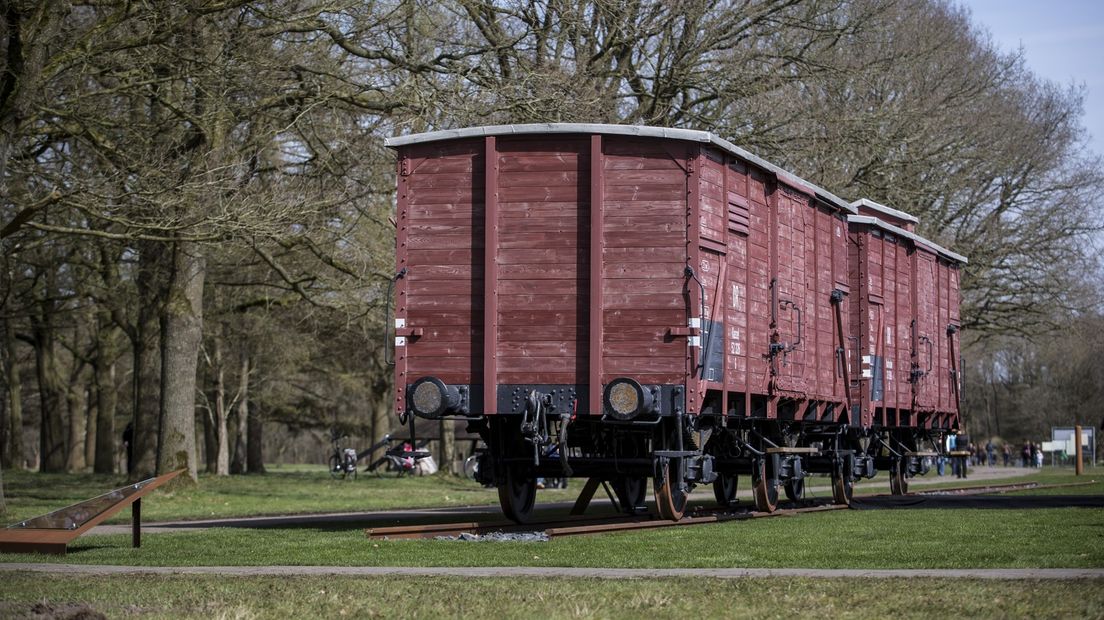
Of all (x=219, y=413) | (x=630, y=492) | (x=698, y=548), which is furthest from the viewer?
(x=219, y=413)

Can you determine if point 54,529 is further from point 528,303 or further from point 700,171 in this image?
point 700,171

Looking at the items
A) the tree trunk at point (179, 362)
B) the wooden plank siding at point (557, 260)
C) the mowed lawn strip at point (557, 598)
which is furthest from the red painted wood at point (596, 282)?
the tree trunk at point (179, 362)

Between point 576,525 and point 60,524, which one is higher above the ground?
point 60,524

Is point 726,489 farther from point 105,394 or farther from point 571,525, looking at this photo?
point 105,394

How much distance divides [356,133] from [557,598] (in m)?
17.6

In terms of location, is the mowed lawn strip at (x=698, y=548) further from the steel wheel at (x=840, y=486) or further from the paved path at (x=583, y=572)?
the steel wheel at (x=840, y=486)

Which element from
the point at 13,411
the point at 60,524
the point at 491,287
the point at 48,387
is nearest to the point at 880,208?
the point at 491,287

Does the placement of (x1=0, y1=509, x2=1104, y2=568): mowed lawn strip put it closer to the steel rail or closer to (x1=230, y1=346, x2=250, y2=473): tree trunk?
the steel rail

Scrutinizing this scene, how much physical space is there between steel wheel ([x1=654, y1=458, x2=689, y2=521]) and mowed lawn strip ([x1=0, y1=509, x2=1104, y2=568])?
0.39 m

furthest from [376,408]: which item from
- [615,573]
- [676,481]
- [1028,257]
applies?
[615,573]

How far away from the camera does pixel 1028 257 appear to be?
128ft

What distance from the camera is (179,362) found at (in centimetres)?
2642

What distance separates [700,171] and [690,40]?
513 inches

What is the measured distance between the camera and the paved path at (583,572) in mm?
10594
